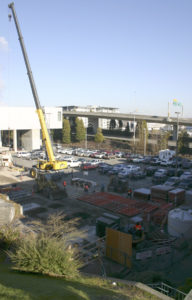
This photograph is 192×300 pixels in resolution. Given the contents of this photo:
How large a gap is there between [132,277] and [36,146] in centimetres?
4202

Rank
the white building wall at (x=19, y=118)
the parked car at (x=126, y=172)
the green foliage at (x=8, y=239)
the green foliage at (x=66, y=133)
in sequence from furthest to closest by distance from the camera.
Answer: the green foliage at (x=66, y=133)
the white building wall at (x=19, y=118)
the parked car at (x=126, y=172)
the green foliage at (x=8, y=239)

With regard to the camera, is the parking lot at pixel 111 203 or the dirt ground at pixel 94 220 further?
the parking lot at pixel 111 203

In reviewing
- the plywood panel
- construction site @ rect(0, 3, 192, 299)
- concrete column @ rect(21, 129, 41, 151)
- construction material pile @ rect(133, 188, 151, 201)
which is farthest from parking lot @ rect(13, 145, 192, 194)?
the plywood panel

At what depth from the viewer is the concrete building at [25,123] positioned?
141 feet

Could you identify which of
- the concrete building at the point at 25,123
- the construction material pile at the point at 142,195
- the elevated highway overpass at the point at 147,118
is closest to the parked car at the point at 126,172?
the construction material pile at the point at 142,195

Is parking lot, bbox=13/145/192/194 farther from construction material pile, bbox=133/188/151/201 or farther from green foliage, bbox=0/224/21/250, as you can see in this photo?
green foliage, bbox=0/224/21/250

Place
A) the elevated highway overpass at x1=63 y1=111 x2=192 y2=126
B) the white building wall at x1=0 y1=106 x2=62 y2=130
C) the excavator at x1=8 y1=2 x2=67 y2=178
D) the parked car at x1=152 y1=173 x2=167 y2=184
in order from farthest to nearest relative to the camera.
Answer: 1. the elevated highway overpass at x1=63 y1=111 x2=192 y2=126
2. the white building wall at x1=0 y1=106 x2=62 y2=130
3. the excavator at x1=8 y1=2 x2=67 y2=178
4. the parked car at x1=152 y1=173 x2=167 y2=184

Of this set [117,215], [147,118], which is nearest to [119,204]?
[117,215]

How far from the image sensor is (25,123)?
147ft

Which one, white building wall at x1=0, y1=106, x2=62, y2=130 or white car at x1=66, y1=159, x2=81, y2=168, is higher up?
white building wall at x1=0, y1=106, x2=62, y2=130

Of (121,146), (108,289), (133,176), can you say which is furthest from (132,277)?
(121,146)

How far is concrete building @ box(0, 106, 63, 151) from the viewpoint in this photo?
42944 millimetres

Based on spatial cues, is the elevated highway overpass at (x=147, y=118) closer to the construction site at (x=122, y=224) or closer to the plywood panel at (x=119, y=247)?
the construction site at (x=122, y=224)

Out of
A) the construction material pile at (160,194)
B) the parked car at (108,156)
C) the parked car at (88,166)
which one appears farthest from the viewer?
the parked car at (108,156)
